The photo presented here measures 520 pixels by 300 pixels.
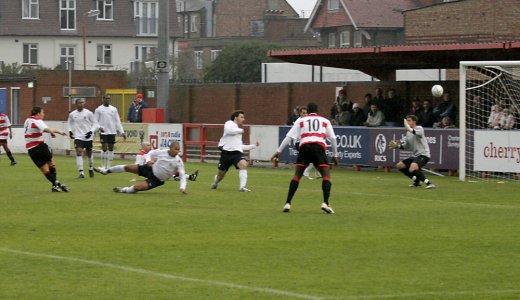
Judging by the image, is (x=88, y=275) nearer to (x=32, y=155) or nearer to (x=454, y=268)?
(x=454, y=268)

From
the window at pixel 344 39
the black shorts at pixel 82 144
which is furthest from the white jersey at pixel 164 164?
the window at pixel 344 39

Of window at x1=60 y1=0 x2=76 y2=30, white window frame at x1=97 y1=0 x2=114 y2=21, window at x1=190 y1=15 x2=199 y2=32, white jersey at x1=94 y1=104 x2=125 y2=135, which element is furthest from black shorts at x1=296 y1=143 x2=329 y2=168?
window at x1=190 y1=15 x2=199 y2=32

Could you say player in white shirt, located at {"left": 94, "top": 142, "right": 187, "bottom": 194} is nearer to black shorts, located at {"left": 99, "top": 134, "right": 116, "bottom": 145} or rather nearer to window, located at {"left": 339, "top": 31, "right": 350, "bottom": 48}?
black shorts, located at {"left": 99, "top": 134, "right": 116, "bottom": 145}

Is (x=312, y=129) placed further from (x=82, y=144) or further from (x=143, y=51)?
(x=143, y=51)

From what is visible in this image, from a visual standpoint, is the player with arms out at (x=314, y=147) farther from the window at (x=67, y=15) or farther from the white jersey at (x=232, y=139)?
the window at (x=67, y=15)

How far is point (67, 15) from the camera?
90.2m

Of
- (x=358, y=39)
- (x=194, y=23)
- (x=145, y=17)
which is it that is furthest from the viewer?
(x=194, y=23)

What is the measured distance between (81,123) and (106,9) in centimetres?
6497

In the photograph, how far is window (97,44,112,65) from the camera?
299ft

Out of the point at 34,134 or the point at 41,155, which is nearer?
the point at 41,155

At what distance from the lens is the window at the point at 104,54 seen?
9106 cm

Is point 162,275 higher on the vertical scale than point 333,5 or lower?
lower

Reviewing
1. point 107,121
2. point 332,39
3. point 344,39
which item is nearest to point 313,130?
point 107,121

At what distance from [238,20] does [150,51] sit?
14095 millimetres
